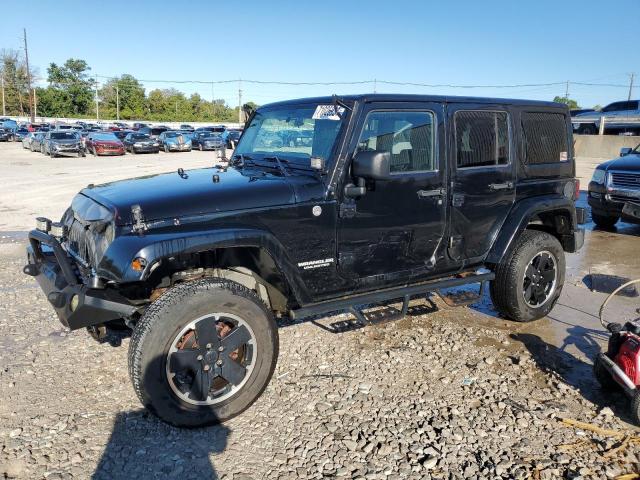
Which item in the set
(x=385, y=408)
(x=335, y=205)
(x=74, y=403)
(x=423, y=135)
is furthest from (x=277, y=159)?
(x=74, y=403)

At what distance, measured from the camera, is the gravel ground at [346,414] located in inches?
113

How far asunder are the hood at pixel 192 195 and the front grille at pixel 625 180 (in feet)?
25.0

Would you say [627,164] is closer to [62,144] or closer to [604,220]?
[604,220]

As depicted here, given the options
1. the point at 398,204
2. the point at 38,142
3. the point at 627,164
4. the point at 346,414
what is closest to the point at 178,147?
the point at 38,142

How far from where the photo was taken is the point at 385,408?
3496mm

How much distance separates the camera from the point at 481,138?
4.45 metres

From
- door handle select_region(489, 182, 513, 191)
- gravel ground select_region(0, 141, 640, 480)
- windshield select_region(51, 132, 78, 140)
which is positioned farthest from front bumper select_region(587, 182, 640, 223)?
windshield select_region(51, 132, 78, 140)

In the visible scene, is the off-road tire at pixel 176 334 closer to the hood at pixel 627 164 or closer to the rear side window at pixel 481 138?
the rear side window at pixel 481 138

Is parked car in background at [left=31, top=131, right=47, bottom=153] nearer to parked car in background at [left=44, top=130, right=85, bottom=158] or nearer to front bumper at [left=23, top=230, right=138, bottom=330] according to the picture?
parked car in background at [left=44, top=130, right=85, bottom=158]

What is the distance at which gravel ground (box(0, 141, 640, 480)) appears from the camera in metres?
2.88

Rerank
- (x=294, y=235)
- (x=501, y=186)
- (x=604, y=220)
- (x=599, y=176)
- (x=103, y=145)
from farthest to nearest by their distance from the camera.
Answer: (x=103, y=145), (x=604, y=220), (x=599, y=176), (x=501, y=186), (x=294, y=235)

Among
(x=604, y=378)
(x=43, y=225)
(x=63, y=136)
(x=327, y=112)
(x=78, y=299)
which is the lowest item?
(x=604, y=378)

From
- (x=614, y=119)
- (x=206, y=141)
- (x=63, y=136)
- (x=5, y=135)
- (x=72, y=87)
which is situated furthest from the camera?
(x=72, y=87)

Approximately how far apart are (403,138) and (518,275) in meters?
1.78
